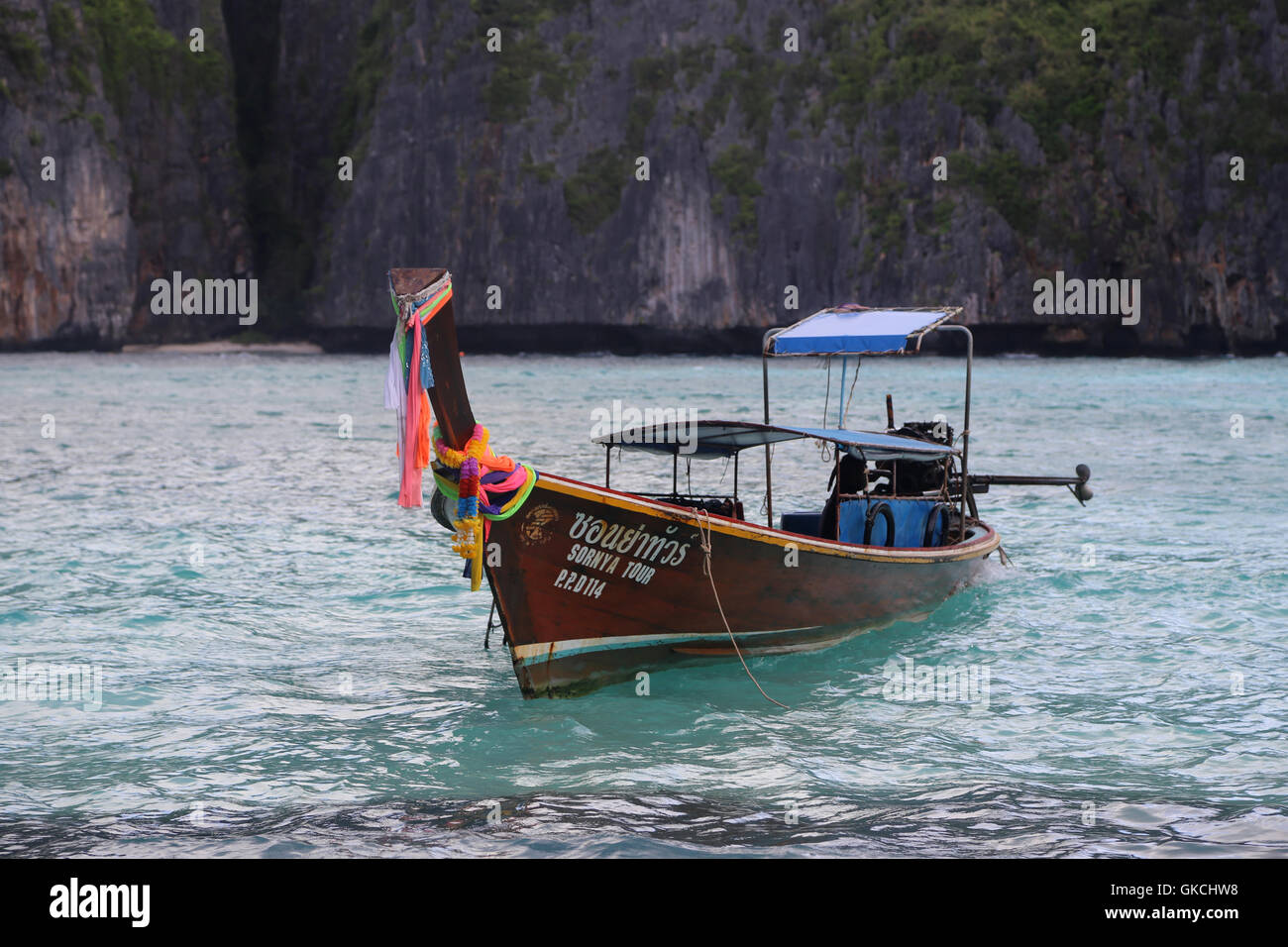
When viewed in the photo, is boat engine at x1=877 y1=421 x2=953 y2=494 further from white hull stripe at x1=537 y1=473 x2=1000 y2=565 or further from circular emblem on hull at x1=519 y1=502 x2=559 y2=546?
circular emblem on hull at x1=519 y1=502 x2=559 y2=546

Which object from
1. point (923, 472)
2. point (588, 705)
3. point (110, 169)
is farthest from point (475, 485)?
point (110, 169)

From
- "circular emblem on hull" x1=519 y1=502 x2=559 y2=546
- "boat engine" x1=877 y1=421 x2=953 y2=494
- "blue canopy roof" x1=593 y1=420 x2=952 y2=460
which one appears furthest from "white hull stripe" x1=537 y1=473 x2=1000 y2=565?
"blue canopy roof" x1=593 y1=420 x2=952 y2=460

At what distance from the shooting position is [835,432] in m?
10.1

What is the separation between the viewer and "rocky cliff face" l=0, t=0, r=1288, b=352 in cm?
5794

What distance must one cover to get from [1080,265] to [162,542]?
2091 inches

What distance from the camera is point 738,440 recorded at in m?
10.7

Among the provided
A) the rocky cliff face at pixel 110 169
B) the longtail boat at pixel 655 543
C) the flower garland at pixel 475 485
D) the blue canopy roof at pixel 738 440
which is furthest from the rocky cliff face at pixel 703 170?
the flower garland at pixel 475 485

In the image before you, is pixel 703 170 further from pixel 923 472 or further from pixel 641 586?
A: pixel 641 586

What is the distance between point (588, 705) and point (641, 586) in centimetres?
90

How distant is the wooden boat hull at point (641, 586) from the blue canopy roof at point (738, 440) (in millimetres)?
837

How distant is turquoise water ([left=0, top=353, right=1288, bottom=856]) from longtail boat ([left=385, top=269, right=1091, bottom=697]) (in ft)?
1.03

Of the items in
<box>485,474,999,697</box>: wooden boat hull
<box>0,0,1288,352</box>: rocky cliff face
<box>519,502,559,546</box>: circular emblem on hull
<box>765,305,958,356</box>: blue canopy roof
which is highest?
<box>0,0,1288,352</box>: rocky cliff face

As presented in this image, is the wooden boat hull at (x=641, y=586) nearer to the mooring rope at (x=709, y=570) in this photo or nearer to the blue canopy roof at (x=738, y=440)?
the mooring rope at (x=709, y=570)

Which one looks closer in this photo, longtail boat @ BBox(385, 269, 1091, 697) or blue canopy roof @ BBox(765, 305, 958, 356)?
longtail boat @ BBox(385, 269, 1091, 697)
